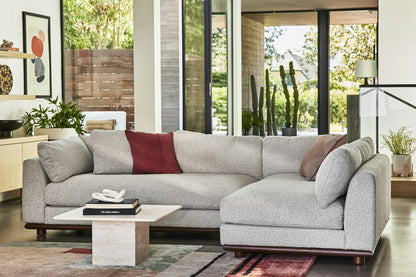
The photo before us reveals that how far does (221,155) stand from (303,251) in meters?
1.55

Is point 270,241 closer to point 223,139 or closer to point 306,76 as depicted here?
point 223,139

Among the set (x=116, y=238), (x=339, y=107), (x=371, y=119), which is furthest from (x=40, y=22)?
(x=339, y=107)

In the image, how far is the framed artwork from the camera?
779cm

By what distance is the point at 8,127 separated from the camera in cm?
692

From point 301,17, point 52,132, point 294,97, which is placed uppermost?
point 301,17

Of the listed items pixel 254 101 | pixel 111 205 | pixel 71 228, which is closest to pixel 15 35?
pixel 71 228

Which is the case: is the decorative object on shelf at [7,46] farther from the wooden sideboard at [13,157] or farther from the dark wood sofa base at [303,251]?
the dark wood sofa base at [303,251]

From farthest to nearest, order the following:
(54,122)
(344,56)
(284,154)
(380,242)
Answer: (344,56)
(54,122)
(284,154)
(380,242)

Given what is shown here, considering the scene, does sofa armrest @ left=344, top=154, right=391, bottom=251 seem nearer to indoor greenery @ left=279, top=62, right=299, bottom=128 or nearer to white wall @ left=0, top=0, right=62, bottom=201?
white wall @ left=0, top=0, right=62, bottom=201

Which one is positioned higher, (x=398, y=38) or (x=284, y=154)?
(x=398, y=38)

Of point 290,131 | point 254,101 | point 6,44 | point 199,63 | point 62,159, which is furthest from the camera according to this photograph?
point 290,131

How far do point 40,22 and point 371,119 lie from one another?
13.2 ft

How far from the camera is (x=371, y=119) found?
7656 millimetres

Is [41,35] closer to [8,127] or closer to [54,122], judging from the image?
[54,122]
